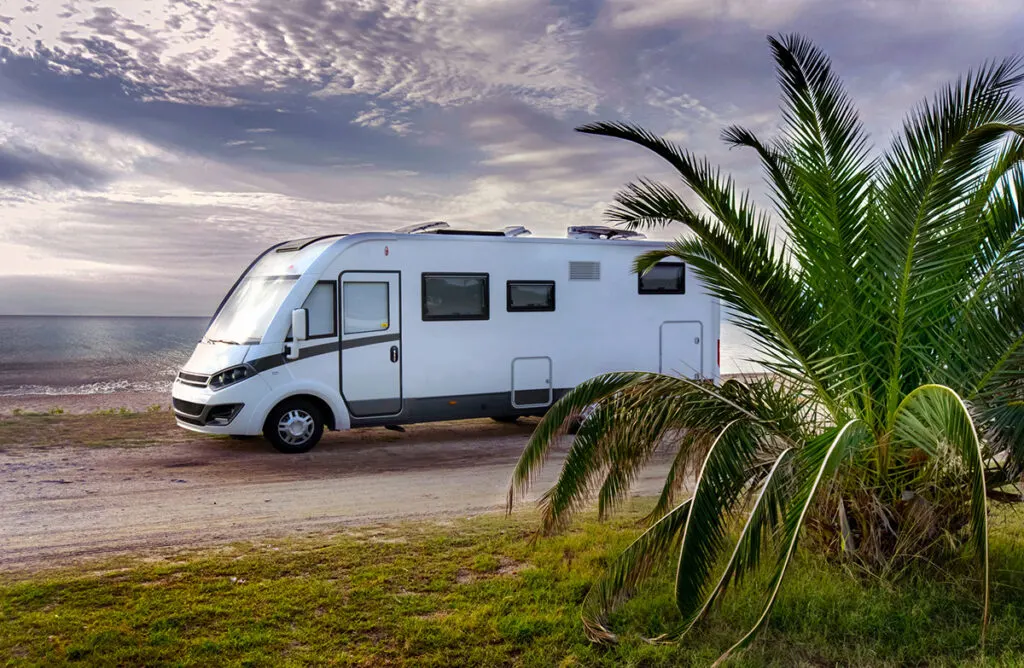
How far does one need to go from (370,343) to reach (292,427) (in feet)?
4.52

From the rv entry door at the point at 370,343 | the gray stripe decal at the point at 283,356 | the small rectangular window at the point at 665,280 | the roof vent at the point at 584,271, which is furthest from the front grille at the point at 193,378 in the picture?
the small rectangular window at the point at 665,280

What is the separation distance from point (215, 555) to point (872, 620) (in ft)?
14.1

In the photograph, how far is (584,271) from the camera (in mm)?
11805

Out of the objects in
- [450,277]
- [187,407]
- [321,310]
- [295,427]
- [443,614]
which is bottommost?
[443,614]

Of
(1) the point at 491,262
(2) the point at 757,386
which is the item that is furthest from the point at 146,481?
(2) the point at 757,386

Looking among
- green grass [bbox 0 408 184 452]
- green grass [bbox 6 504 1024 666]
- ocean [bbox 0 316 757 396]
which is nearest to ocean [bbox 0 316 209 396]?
ocean [bbox 0 316 757 396]

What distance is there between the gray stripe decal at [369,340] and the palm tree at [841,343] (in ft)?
17.1

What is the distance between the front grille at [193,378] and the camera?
1005 cm

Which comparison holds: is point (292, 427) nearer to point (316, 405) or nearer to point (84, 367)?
point (316, 405)

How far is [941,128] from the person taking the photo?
4926 millimetres

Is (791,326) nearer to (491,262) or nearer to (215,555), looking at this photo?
(215,555)

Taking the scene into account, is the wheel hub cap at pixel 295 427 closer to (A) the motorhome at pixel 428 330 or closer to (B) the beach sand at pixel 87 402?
(A) the motorhome at pixel 428 330

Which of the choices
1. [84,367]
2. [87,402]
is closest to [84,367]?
[84,367]

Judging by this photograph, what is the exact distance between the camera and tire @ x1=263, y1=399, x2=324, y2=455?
33.0ft
